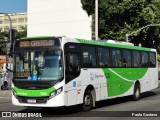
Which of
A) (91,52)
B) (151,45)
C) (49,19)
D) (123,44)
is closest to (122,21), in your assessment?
(151,45)

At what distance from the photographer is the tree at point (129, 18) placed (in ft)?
124

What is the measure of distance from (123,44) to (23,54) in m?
6.35

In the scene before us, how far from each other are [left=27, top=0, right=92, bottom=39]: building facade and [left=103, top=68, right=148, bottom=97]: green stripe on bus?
42.6 meters

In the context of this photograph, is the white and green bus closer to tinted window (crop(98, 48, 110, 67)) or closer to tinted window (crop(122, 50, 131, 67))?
tinted window (crop(98, 48, 110, 67))

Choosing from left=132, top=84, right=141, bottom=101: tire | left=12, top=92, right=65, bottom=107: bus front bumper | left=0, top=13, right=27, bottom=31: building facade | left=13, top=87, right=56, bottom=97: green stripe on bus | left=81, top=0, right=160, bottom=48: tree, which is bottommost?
left=132, top=84, right=141, bottom=101: tire

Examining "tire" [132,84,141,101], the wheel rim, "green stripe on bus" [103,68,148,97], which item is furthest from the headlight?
"tire" [132,84,141,101]

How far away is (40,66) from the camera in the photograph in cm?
1380

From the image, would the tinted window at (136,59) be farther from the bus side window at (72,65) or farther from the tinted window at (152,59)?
the bus side window at (72,65)

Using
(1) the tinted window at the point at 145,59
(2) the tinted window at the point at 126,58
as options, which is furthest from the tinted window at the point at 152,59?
(2) the tinted window at the point at 126,58

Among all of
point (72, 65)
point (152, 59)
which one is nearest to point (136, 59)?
point (152, 59)

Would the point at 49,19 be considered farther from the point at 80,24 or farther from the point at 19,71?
the point at 19,71

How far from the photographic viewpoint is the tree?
37.9 metres

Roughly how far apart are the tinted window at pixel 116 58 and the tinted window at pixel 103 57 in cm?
54

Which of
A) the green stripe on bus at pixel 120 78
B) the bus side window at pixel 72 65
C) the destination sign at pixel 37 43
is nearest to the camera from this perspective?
the bus side window at pixel 72 65
